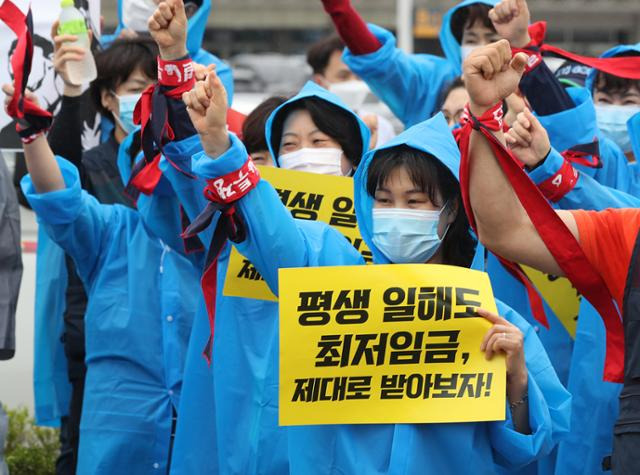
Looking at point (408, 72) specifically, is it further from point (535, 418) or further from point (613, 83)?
point (535, 418)

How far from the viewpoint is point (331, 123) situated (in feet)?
15.4

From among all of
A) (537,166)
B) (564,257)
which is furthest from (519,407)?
(537,166)

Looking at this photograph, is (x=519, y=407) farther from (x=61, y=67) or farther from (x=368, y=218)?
(x=61, y=67)

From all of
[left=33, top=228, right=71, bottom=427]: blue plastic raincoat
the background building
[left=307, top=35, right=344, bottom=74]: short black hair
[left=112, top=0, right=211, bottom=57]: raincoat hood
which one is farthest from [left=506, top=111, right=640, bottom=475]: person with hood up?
the background building

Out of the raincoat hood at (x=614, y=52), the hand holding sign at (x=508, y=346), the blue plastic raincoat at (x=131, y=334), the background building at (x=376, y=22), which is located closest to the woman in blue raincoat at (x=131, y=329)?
the blue plastic raincoat at (x=131, y=334)

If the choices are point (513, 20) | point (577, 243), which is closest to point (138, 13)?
point (513, 20)

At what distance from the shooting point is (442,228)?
3.96 meters

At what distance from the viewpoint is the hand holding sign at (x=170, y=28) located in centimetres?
405

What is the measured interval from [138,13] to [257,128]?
194 centimetres

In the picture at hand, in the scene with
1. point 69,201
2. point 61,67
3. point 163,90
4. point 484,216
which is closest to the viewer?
point 484,216

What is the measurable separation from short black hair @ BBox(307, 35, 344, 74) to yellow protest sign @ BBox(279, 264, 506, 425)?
5.09 m

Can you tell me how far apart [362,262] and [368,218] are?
0.25m

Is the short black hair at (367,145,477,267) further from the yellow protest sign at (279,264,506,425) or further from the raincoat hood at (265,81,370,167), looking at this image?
the raincoat hood at (265,81,370,167)

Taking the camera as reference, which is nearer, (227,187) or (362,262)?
(227,187)
